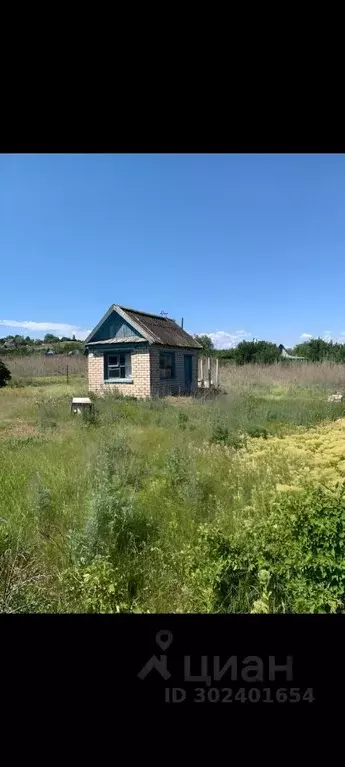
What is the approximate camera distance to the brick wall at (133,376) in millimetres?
3990

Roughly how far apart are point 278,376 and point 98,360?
2140mm

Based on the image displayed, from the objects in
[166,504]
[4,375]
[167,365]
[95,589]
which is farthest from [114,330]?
[95,589]

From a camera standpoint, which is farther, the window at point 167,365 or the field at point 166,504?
the window at point 167,365

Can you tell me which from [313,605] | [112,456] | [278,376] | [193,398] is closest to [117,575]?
[313,605]

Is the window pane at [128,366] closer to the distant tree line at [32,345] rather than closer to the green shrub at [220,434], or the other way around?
the distant tree line at [32,345]

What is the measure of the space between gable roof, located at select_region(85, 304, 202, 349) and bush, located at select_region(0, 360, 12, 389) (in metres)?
1.08

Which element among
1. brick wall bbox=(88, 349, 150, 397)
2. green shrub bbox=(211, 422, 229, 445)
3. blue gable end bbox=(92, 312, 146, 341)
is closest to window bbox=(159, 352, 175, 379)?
brick wall bbox=(88, 349, 150, 397)

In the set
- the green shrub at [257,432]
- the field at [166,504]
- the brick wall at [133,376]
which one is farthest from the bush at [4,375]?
the green shrub at [257,432]

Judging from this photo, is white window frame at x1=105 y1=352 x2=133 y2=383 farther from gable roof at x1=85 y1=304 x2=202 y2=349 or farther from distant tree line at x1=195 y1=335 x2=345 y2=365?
distant tree line at x1=195 y1=335 x2=345 y2=365
